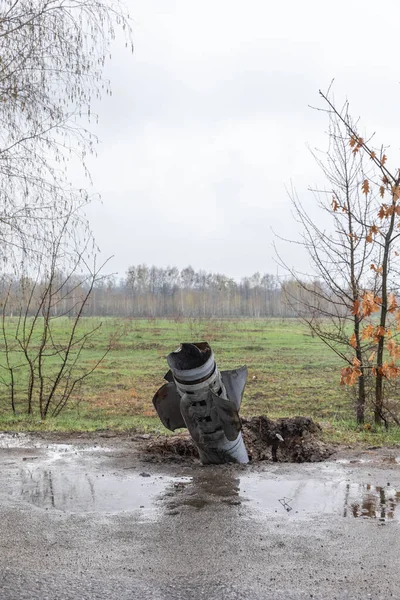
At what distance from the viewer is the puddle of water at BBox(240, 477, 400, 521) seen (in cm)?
517

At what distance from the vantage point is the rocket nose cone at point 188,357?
6148mm

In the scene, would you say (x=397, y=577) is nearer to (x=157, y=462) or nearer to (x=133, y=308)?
(x=157, y=462)

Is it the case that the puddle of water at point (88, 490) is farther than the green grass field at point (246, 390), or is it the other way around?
the green grass field at point (246, 390)

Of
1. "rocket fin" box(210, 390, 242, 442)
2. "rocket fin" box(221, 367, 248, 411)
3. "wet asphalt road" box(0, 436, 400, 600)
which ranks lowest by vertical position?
"wet asphalt road" box(0, 436, 400, 600)

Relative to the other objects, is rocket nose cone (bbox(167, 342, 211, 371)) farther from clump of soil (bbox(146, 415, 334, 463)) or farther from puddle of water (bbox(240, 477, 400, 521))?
clump of soil (bbox(146, 415, 334, 463))

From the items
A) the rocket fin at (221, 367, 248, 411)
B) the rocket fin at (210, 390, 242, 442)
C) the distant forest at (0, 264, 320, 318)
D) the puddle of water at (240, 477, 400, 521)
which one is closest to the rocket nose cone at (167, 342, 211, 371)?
the rocket fin at (210, 390, 242, 442)

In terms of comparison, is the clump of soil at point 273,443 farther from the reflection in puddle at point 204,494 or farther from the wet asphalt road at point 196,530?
the reflection in puddle at point 204,494

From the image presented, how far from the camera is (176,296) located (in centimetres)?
10106

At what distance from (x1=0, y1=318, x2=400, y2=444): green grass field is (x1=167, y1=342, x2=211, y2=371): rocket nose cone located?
2942 millimetres

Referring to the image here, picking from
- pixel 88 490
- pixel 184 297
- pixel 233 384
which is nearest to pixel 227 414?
pixel 233 384

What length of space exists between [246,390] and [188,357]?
42.1ft

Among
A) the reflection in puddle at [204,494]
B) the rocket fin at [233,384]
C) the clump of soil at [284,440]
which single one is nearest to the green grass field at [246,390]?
the clump of soil at [284,440]

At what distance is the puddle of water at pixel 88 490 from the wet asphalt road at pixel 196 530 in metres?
0.01

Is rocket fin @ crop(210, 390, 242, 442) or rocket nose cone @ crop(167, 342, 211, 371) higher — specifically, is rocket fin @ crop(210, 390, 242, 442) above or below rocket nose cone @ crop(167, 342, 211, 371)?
below
